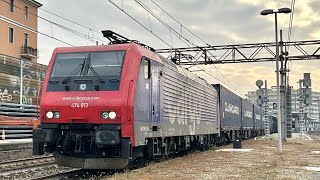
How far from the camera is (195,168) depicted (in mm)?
13562

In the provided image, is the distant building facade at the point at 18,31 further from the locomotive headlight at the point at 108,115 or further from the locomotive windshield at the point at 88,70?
the locomotive headlight at the point at 108,115

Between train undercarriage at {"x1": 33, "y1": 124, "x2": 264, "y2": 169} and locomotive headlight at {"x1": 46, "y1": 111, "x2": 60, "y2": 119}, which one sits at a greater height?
locomotive headlight at {"x1": 46, "y1": 111, "x2": 60, "y2": 119}

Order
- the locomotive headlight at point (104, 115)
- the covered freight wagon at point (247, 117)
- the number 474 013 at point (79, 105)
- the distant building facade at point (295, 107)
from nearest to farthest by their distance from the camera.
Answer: the locomotive headlight at point (104, 115)
the number 474 013 at point (79, 105)
the covered freight wagon at point (247, 117)
the distant building facade at point (295, 107)

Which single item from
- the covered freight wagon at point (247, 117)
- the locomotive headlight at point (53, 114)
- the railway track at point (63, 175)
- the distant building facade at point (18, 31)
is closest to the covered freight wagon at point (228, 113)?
the covered freight wagon at point (247, 117)

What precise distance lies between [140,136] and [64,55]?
129 inches

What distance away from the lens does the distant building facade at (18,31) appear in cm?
4944

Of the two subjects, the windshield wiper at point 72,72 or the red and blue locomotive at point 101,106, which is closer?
the red and blue locomotive at point 101,106

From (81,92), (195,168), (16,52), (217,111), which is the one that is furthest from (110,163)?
(16,52)

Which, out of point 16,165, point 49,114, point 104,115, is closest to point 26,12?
point 16,165

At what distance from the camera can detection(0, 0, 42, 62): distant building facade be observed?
162 ft

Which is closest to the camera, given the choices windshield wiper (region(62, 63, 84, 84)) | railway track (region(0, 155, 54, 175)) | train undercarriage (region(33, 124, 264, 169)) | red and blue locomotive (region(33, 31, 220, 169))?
train undercarriage (region(33, 124, 264, 169))

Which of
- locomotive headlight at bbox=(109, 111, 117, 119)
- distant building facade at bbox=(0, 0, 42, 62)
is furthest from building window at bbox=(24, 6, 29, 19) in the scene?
locomotive headlight at bbox=(109, 111, 117, 119)

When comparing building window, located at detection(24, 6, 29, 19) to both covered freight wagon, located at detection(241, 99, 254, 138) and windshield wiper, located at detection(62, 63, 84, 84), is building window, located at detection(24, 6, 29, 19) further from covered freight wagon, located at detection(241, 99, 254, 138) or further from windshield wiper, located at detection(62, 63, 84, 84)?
windshield wiper, located at detection(62, 63, 84, 84)

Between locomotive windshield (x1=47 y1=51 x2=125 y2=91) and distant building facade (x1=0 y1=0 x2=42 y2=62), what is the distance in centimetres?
3801
